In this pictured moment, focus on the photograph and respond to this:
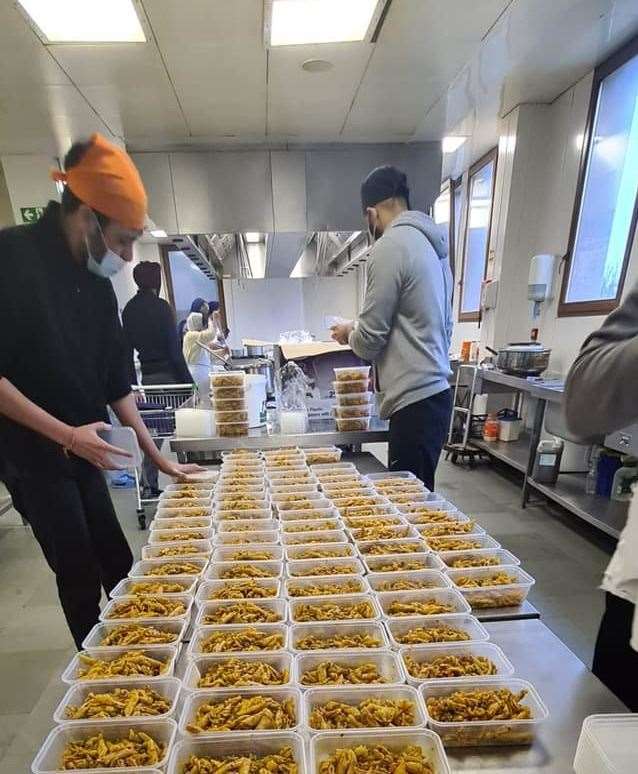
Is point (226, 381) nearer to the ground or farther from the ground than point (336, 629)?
farther from the ground

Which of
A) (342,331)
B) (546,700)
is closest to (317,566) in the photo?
(546,700)

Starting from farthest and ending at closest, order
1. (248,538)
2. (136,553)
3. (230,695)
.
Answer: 1. (136,553)
2. (248,538)
3. (230,695)

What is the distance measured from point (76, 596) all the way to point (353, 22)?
277cm

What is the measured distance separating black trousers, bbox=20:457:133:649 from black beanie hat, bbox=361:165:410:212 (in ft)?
4.76

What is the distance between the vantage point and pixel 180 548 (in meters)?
1.09

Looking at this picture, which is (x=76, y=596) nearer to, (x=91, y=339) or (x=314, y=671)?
(x=91, y=339)

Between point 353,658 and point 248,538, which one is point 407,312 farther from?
point 353,658

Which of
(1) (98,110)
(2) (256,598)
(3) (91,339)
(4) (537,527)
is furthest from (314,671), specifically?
(1) (98,110)

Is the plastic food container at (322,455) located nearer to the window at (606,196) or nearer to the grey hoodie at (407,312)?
the grey hoodie at (407,312)

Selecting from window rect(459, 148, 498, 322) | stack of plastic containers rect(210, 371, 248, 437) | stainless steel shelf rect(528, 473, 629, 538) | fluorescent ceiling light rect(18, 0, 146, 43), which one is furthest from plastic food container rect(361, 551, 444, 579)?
window rect(459, 148, 498, 322)

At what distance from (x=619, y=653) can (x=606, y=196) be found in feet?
10.3

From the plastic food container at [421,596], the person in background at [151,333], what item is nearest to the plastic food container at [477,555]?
the plastic food container at [421,596]

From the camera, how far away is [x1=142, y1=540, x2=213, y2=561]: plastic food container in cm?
105

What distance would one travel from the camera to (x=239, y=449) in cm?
196
